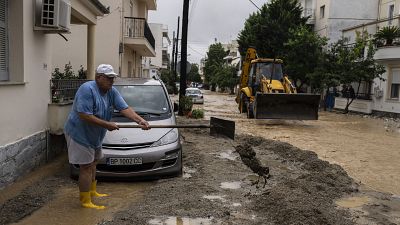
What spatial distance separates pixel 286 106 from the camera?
17438mm

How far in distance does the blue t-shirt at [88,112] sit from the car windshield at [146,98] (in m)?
2.32

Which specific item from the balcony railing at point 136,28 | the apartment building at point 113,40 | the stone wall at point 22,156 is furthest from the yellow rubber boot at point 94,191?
the balcony railing at point 136,28

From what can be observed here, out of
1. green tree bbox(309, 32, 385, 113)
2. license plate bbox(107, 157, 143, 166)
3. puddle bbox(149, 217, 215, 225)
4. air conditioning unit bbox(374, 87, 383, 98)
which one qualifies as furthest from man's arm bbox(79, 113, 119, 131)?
air conditioning unit bbox(374, 87, 383, 98)

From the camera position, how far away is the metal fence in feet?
28.4

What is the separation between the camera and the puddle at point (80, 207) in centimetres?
520

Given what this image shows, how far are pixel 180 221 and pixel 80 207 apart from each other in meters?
1.36

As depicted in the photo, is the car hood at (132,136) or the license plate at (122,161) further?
the car hood at (132,136)

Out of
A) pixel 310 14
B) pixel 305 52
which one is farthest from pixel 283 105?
pixel 310 14

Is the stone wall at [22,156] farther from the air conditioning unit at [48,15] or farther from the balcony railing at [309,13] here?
the balcony railing at [309,13]

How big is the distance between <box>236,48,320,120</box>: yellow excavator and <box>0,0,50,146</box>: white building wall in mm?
10372

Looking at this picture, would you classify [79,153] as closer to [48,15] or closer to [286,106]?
[48,15]

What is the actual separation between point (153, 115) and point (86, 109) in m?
2.62

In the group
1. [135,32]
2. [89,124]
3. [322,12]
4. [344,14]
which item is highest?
[322,12]

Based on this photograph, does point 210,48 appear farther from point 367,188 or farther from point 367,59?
point 367,188
